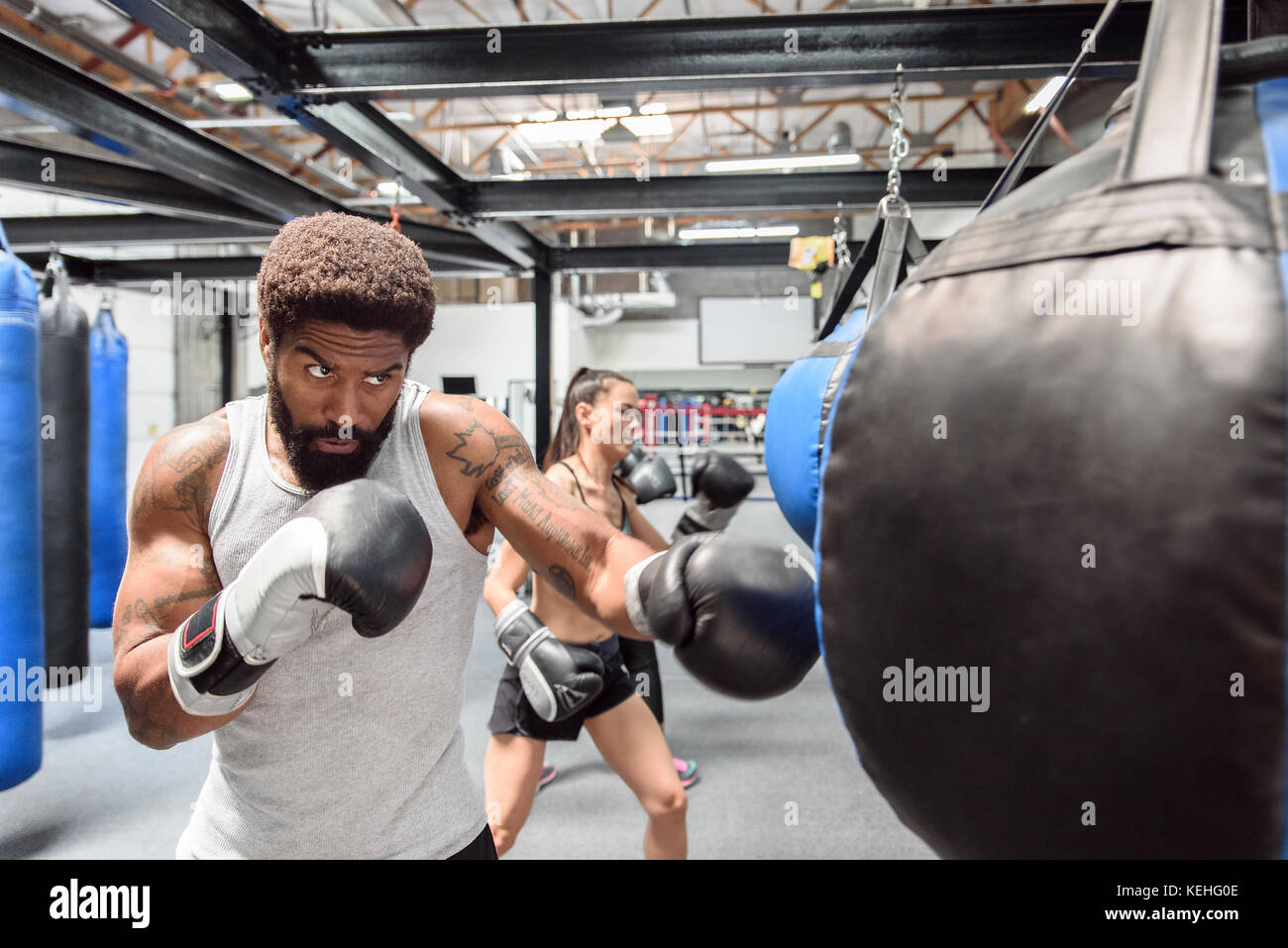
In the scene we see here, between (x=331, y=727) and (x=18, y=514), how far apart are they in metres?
1.37

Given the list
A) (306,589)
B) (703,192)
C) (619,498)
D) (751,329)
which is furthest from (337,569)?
(751,329)

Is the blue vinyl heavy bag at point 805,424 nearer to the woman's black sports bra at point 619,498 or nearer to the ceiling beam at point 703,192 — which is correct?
the woman's black sports bra at point 619,498

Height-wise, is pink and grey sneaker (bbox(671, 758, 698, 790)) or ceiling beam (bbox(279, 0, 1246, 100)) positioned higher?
ceiling beam (bbox(279, 0, 1246, 100))

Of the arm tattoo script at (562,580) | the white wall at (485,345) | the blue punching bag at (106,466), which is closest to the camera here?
the arm tattoo script at (562,580)

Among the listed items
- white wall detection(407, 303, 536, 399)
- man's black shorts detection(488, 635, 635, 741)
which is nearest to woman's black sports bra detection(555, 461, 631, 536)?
man's black shorts detection(488, 635, 635, 741)

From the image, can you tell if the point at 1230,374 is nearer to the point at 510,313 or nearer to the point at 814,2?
the point at 814,2

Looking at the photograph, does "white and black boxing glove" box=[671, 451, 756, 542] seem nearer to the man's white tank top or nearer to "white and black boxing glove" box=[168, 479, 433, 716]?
the man's white tank top

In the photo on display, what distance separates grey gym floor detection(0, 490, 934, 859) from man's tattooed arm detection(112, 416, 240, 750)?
1619mm

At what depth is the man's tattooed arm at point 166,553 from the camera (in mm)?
1030

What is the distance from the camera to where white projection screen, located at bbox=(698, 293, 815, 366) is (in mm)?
12336

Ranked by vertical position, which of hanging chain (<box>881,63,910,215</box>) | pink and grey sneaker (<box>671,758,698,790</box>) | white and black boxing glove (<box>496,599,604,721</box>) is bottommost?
pink and grey sneaker (<box>671,758,698,790</box>)

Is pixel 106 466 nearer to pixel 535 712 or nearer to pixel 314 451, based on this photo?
pixel 535 712

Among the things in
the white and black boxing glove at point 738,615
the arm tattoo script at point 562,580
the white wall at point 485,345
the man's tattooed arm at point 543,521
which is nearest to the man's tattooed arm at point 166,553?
the man's tattooed arm at point 543,521

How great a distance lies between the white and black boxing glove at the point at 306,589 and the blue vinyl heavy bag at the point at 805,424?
0.61m
